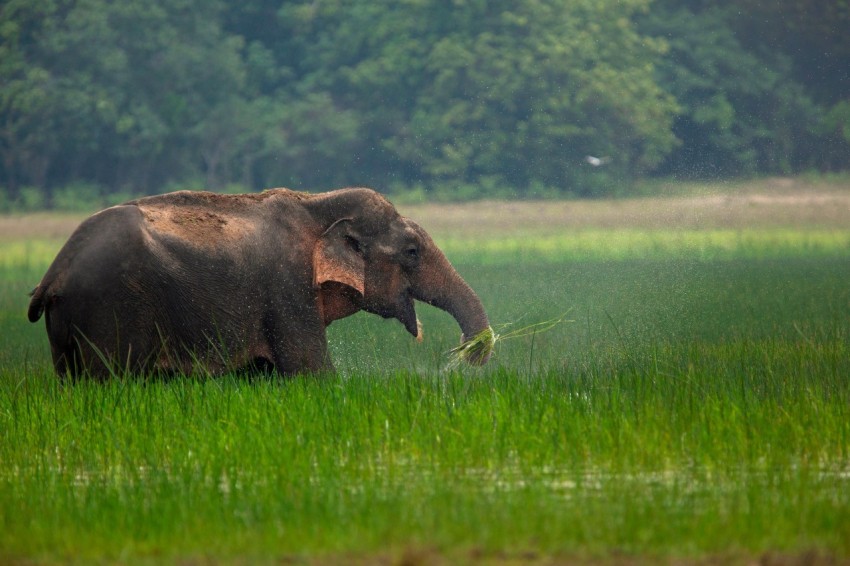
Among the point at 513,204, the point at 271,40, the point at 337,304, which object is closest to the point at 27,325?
the point at 337,304

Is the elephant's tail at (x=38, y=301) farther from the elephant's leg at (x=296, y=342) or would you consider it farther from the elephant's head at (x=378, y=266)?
the elephant's head at (x=378, y=266)

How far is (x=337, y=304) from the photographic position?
944cm

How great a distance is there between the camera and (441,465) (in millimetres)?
6555

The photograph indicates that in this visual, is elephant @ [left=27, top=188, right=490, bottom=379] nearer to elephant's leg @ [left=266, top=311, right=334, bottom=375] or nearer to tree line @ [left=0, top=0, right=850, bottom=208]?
elephant's leg @ [left=266, top=311, right=334, bottom=375]

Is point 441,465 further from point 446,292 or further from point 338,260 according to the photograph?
point 446,292

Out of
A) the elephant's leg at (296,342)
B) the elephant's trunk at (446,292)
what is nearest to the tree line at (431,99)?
the elephant's trunk at (446,292)

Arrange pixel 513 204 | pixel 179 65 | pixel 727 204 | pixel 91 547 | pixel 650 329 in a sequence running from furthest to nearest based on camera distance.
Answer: pixel 179 65 → pixel 513 204 → pixel 727 204 → pixel 650 329 → pixel 91 547

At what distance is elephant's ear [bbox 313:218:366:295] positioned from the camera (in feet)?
30.1

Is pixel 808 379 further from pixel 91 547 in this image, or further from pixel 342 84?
pixel 342 84

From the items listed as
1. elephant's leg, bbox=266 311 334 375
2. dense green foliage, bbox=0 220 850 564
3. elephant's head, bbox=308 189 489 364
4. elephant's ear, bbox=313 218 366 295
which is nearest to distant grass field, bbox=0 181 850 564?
dense green foliage, bbox=0 220 850 564

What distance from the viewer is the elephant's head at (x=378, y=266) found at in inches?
365

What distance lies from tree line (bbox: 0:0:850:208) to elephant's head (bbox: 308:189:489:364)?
2590 cm

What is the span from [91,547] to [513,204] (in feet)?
98.2

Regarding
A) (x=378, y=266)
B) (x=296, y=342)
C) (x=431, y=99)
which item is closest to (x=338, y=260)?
(x=378, y=266)
